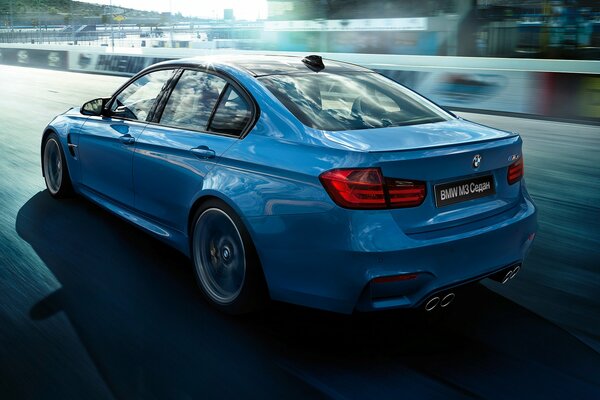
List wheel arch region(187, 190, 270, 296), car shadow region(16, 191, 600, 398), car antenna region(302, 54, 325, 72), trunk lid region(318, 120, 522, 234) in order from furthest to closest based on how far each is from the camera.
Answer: car antenna region(302, 54, 325, 72)
wheel arch region(187, 190, 270, 296)
trunk lid region(318, 120, 522, 234)
car shadow region(16, 191, 600, 398)

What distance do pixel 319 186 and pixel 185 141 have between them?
1294 mm

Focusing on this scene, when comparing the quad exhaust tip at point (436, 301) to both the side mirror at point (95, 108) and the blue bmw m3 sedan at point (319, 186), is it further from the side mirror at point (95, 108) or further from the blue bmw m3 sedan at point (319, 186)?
the side mirror at point (95, 108)

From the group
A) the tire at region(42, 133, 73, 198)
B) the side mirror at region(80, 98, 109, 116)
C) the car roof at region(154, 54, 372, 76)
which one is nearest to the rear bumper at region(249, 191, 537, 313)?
the car roof at region(154, 54, 372, 76)

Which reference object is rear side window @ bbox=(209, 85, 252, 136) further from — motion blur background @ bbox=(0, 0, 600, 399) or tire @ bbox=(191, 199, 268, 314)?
motion blur background @ bbox=(0, 0, 600, 399)

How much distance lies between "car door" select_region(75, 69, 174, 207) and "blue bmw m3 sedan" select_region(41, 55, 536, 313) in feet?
0.12

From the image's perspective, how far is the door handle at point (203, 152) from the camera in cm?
382

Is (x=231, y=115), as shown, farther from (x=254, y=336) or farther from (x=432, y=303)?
(x=432, y=303)

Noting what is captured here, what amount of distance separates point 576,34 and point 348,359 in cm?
1768

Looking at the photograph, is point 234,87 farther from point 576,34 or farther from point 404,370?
point 576,34

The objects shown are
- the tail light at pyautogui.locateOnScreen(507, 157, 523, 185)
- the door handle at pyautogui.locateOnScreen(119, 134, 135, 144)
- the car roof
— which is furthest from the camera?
the door handle at pyautogui.locateOnScreen(119, 134, 135, 144)

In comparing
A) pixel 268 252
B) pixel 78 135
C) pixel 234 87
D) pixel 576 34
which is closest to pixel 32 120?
pixel 78 135

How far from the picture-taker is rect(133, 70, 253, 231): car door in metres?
3.87

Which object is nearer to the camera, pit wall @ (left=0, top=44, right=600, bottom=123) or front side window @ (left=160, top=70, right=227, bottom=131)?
front side window @ (left=160, top=70, right=227, bottom=131)

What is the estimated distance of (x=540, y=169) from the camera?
8.30 metres
